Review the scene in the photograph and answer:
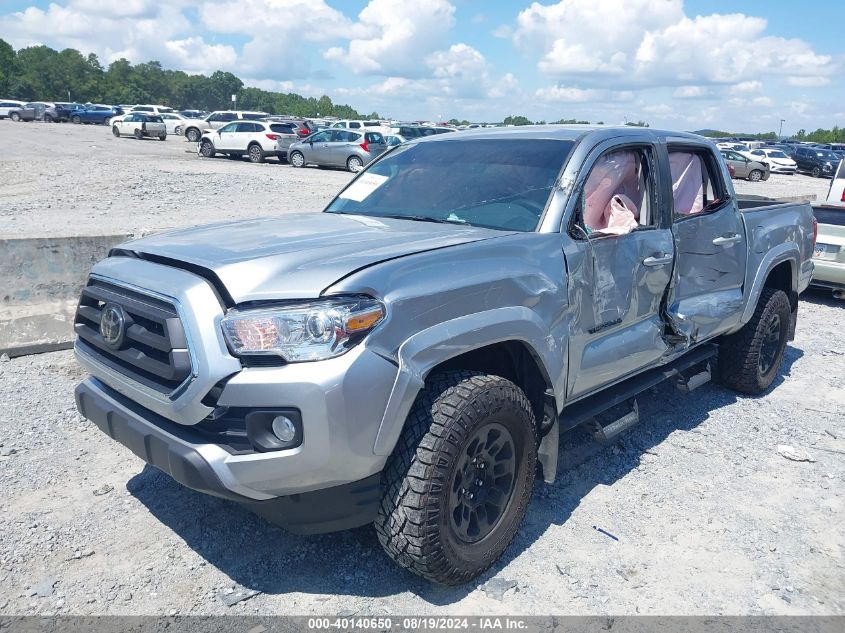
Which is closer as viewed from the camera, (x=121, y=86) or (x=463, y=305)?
(x=463, y=305)

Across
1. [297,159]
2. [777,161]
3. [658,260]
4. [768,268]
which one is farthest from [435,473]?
[777,161]

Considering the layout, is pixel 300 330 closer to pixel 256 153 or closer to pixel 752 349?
pixel 752 349

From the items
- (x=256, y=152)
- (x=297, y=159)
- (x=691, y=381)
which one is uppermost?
(x=691, y=381)

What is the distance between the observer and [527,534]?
3510 mm

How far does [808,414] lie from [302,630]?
4.22 metres

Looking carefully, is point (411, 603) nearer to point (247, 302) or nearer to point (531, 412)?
point (531, 412)

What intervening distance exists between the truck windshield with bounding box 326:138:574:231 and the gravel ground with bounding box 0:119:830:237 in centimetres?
276

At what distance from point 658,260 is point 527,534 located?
1.71 metres

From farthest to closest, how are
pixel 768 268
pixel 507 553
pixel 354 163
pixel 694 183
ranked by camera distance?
pixel 354 163
pixel 768 268
pixel 694 183
pixel 507 553

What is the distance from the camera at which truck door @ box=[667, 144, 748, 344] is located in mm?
4367

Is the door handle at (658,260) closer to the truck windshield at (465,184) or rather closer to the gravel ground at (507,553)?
the truck windshield at (465,184)

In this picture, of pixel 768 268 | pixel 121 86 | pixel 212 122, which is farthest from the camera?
pixel 121 86

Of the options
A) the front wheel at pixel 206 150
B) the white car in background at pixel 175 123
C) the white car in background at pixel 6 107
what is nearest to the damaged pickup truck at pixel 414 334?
the front wheel at pixel 206 150

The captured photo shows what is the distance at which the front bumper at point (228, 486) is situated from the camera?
2.53 meters
